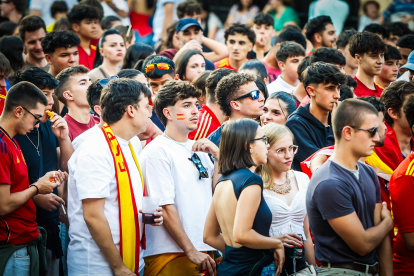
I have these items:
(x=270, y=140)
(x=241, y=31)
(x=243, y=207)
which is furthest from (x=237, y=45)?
(x=243, y=207)

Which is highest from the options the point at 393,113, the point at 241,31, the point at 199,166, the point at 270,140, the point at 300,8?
the point at 300,8

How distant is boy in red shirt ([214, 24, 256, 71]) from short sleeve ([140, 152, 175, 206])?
3.93 meters

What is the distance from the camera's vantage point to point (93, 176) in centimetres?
338

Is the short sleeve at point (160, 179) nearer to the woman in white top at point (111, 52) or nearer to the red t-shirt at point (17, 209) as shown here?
the red t-shirt at point (17, 209)

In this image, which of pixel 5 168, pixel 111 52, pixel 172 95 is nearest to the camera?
pixel 5 168

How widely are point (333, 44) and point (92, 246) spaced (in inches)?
246

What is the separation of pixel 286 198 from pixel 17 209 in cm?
200

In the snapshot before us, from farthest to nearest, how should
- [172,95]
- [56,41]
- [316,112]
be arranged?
[56,41], [316,112], [172,95]

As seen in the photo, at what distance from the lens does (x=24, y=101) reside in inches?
149

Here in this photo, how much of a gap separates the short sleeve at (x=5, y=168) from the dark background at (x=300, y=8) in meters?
9.02

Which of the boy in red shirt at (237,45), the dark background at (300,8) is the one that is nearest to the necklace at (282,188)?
the boy in red shirt at (237,45)

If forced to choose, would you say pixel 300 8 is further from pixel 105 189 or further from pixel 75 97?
pixel 105 189

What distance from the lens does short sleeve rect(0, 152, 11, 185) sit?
11.2ft

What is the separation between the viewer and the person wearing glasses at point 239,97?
4559 millimetres
